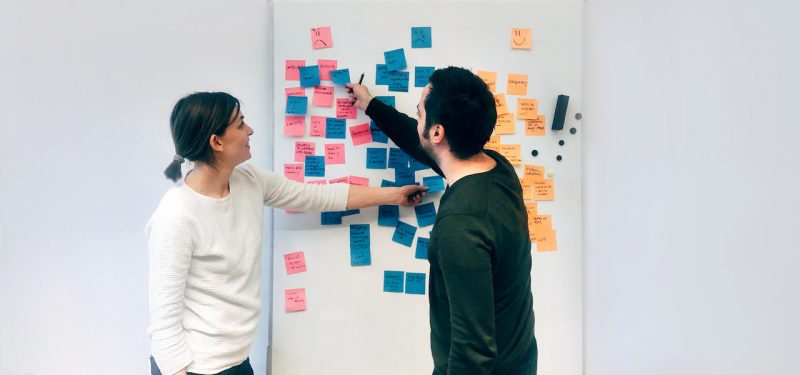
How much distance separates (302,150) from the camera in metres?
1.61

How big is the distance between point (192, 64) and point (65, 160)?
542mm

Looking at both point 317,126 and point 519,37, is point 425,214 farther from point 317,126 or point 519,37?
point 519,37

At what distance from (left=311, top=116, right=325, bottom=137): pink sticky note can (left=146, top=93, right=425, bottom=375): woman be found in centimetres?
28

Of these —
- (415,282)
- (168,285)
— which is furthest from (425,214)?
(168,285)

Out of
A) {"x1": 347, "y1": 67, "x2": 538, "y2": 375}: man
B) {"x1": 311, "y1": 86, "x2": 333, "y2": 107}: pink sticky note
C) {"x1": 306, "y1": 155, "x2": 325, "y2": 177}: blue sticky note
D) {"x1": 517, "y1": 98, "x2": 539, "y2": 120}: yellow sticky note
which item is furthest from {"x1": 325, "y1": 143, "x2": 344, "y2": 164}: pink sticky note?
{"x1": 517, "y1": 98, "x2": 539, "y2": 120}: yellow sticky note

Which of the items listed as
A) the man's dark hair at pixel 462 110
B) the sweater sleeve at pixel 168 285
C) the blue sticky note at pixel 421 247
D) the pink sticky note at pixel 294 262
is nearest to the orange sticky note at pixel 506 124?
the blue sticky note at pixel 421 247

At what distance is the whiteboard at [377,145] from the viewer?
5.27 feet

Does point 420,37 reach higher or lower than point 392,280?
higher

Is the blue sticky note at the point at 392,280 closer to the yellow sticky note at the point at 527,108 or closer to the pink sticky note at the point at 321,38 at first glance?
the yellow sticky note at the point at 527,108

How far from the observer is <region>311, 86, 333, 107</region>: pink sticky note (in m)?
1.61

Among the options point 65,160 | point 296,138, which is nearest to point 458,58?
point 296,138

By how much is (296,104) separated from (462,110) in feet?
2.43

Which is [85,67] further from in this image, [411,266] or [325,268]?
[411,266]

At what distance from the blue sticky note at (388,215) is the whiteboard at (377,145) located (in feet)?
0.06
